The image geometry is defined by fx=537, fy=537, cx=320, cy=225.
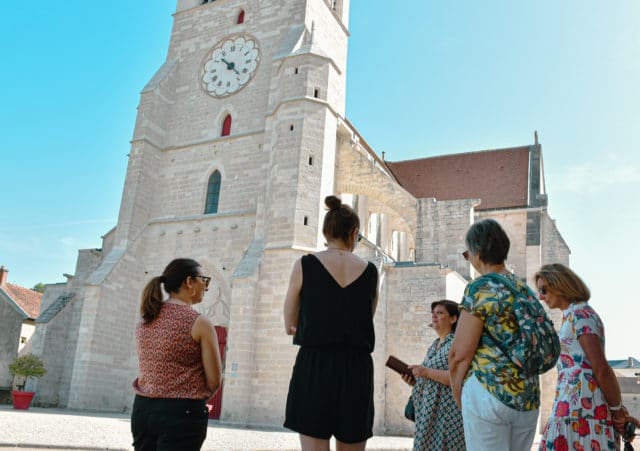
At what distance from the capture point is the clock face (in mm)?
17797

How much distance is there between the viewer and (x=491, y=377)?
2426 millimetres

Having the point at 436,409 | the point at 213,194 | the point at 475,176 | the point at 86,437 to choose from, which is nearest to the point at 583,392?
the point at 436,409

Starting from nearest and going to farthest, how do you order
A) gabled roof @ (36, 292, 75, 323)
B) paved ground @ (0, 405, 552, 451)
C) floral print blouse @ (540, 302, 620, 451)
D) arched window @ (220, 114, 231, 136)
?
1. floral print blouse @ (540, 302, 620, 451)
2. paved ground @ (0, 405, 552, 451)
3. gabled roof @ (36, 292, 75, 323)
4. arched window @ (220, 114, 231, 136)

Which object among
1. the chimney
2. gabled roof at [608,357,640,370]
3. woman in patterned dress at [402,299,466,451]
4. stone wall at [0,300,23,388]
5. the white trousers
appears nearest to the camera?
the white trousers

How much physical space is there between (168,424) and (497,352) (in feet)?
5.29

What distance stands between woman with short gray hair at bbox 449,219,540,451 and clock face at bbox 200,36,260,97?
16.3 meters

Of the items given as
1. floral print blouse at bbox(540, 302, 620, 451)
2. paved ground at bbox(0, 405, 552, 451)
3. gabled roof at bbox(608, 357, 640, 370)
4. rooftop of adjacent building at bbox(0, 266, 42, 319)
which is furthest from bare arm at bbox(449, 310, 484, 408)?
gabled roof at bbox(608, 357, 640, 370)

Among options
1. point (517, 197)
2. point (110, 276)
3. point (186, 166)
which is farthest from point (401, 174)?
point (110, 276)

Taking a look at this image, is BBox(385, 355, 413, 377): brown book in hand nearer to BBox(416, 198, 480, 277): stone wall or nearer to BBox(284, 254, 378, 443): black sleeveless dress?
BBox(284, 254, 378, 443): black sleeveless dress

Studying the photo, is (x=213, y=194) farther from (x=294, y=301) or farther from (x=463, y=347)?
(x=463, y=347)

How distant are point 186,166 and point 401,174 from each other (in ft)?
42.6

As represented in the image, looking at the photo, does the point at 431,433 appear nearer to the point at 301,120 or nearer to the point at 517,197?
the point at 301,120

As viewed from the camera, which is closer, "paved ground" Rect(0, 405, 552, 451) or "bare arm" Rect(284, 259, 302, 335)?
"bare arm" Rect(284, 259, 302, 335)

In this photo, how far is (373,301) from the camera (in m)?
2.87
